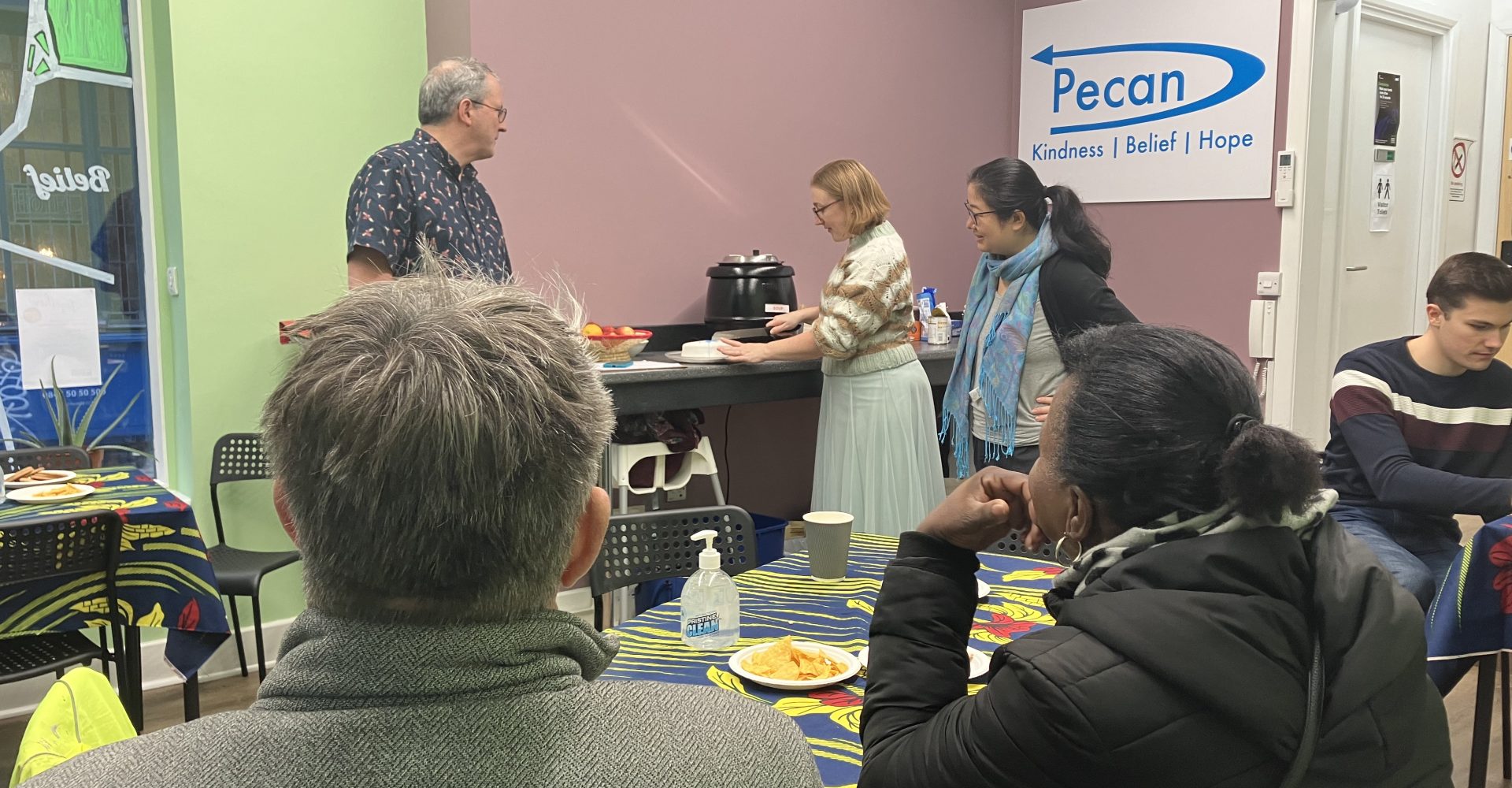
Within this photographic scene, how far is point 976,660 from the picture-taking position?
4.82ft

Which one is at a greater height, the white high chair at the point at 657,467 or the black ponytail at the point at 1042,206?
the black ponytail at the point at 1042,206

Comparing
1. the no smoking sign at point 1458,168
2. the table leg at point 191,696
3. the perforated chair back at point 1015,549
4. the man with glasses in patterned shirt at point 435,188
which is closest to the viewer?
the perforated chair back at point 1015,549

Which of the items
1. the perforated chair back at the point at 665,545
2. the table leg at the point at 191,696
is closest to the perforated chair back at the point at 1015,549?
the perforated chair back at the point at 665,545

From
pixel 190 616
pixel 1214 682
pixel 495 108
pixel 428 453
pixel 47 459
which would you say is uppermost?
pixel 495 108

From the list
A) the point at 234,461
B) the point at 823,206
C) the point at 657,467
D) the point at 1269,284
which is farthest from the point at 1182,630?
the point at 1269,284

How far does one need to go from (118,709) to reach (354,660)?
0.57 m

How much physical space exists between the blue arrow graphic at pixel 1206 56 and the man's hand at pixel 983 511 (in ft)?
13.6

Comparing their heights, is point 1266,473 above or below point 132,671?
above

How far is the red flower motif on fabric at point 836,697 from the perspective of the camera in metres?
1.38

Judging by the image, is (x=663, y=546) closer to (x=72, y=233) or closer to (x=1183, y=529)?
(x=1183, y=529)

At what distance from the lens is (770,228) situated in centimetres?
482

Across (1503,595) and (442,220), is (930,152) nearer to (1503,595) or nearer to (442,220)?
(442,220)

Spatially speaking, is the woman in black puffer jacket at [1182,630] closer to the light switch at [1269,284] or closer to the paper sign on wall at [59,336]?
the paper sign on wall at [59,336]

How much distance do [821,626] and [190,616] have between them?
1587 mm
